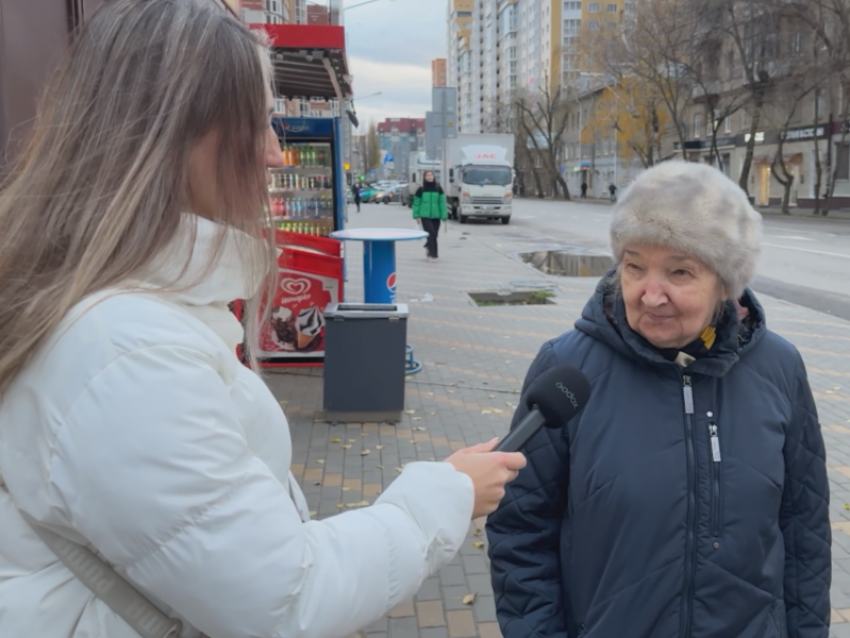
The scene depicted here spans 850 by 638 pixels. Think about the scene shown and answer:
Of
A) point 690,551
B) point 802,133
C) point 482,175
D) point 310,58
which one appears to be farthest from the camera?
point 802,133

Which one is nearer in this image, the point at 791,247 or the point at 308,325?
the point at 308,325

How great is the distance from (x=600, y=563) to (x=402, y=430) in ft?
13.4

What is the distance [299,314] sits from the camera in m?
7.27

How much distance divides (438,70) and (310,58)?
636 feet

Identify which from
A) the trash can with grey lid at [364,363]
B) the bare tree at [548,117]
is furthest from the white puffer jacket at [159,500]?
the bare tree at [548,117]

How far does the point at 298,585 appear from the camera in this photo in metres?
1.00

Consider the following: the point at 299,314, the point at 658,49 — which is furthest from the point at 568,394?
the point at 658,49

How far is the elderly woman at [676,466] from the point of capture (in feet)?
5.65

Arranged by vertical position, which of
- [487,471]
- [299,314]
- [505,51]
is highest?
[505,51]

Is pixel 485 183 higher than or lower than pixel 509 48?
lower

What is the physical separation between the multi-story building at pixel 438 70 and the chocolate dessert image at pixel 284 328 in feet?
607

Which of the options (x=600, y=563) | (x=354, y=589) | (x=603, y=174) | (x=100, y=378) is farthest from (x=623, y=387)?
(x=603, y=174)

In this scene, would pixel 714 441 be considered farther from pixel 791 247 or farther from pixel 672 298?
pixel 791 247

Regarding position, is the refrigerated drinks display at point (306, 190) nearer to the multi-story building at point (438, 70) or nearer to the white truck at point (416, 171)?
the white truck at point (416, 171)
